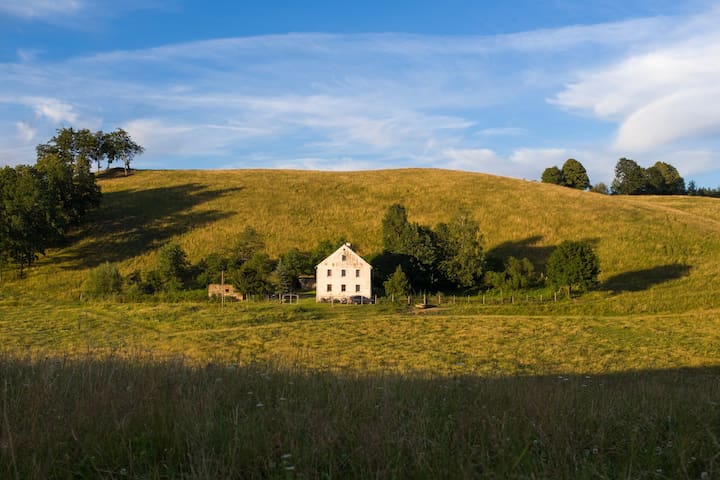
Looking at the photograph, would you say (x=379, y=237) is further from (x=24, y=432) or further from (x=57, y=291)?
(x=24, y=432)

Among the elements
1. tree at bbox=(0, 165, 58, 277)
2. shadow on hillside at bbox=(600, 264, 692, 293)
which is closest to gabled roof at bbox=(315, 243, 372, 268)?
shadow on hillside at bbox=(600, 264, 692, 293)

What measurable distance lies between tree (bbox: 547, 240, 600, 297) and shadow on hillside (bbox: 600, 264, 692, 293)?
4446 millimetres

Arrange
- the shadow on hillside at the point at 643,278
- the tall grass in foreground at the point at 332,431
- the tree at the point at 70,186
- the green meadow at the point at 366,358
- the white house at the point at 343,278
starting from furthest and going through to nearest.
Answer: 1. the tree at the point at 70,186
2. the shadow on hillside at the point at 643,278
3. the white house at the point at 343,278
4. the green meadow at the point at 366,358
5. the tall grass in foreground at the point at 332,431

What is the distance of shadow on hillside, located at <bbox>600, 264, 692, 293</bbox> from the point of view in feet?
207

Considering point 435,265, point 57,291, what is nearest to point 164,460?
point 435,265

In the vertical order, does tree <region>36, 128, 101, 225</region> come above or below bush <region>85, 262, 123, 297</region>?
above

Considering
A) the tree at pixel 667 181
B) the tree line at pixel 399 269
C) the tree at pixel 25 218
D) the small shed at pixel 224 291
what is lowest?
the small shed at pixel 224 291

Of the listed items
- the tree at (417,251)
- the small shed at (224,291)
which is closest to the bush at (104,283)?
the small shed at (224,291)

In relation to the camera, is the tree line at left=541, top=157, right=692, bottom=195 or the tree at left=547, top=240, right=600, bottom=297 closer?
the tree at left=547, top=240, right=600, bottom=297

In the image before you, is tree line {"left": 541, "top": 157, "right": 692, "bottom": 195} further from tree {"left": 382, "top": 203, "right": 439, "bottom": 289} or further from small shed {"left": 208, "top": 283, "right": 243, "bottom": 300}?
small shed {"left": 208, "top": 283, "right": 243, "bottom": 300}

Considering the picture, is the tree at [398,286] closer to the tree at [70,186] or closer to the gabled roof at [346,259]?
the gabled roof at [346,259]

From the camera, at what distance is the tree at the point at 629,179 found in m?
150

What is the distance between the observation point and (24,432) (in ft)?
17.9

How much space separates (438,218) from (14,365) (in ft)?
282
